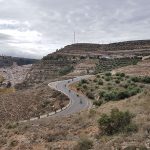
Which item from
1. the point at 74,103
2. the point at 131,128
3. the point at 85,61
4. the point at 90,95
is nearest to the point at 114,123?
the point at 131,128

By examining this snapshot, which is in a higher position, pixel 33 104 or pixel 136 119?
pixel 136 119

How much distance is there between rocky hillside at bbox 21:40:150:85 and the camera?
14438 centimetres

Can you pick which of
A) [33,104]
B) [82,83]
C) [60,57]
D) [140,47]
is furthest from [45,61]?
[33,104]

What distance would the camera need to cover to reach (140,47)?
627 ft

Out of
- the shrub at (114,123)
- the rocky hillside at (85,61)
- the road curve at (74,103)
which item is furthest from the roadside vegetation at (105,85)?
the rocky hillside at (85,61)

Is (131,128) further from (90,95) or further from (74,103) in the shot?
(90,95)

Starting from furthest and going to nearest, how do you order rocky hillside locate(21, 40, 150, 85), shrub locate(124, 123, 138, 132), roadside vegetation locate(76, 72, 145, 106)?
1. rocky hillside locate(21, 40, 150, 85)
2. roadside vegetation locate(76, 72, 145, 106)
3. shrub locate(124, 123, 138, 132)

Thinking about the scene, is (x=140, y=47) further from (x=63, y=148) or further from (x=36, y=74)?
(x=63, y=148)

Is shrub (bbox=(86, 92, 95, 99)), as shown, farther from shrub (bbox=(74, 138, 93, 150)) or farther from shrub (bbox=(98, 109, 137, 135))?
shrub (bbox=(74, 138, 93, 150))

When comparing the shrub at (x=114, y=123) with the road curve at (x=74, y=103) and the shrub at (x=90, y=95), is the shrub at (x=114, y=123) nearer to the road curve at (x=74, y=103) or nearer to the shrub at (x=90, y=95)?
the road curve at (x=74, y=103)

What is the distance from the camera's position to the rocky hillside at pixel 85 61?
144375mm

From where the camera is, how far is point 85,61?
163 metres

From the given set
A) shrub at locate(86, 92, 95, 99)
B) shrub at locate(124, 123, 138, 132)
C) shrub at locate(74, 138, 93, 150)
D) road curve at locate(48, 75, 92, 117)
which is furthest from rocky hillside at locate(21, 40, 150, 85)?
shrub at locate(74, 138, 93, 150)

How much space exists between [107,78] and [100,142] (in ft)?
202
